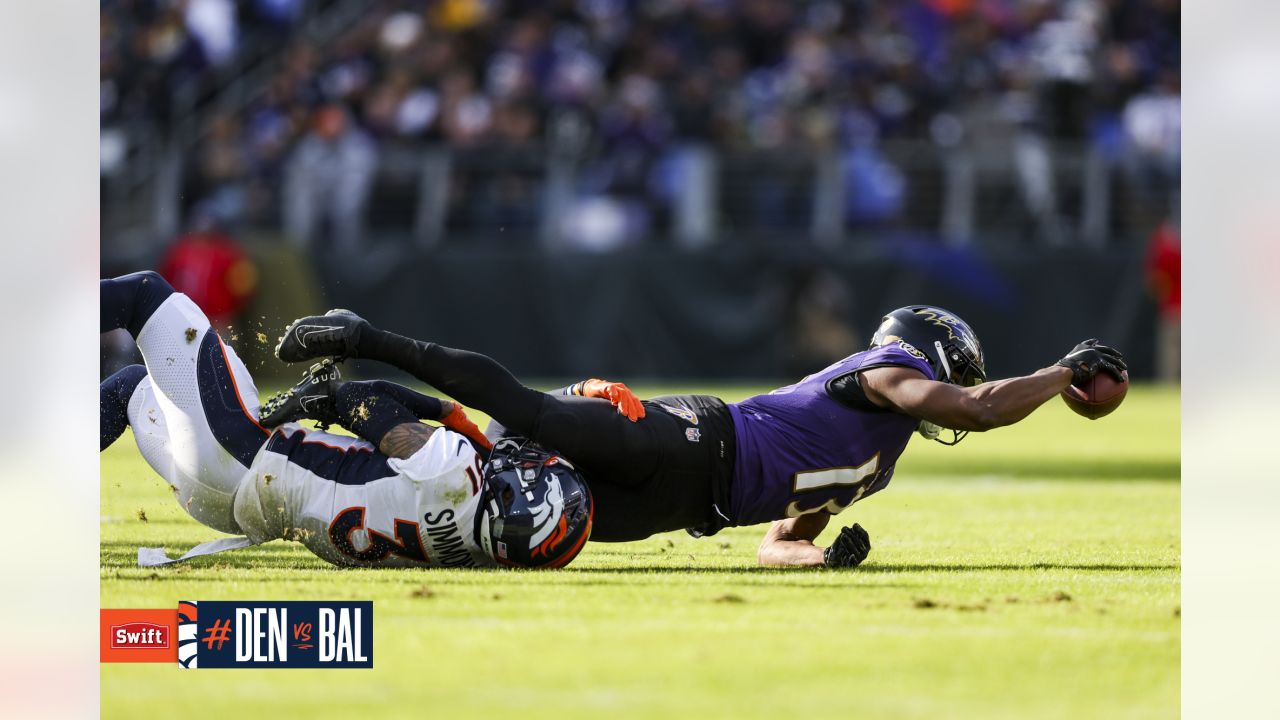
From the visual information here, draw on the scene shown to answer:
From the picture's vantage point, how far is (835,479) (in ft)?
16.9

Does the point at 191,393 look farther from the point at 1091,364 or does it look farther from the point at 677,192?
the point at 677,192

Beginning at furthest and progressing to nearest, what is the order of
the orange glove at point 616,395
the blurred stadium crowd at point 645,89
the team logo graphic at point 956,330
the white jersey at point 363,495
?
→ the blurred stadium crowd at point 645,89 < the team logo graphic at point 956,330 < the orange glove at point 616,395 < the white jersey at point 363,495

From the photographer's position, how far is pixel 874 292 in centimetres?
1584

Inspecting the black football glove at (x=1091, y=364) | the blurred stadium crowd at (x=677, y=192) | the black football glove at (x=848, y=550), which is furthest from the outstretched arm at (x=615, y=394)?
the blurred stadium crowd at (x=677, y=192)

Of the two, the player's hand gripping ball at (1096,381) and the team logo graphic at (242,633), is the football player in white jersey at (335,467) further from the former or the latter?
the player's hand gripping ball at (1096,381)

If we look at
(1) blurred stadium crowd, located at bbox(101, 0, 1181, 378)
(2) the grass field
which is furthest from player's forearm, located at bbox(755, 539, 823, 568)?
(1) blurred stadium crowd, located at bbox(101, 0, 1181, 378)

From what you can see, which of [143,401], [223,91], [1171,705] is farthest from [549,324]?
[1171,705]

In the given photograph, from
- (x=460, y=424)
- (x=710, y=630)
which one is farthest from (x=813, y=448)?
(x=460, y=424)

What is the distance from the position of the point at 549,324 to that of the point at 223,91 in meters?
4.67

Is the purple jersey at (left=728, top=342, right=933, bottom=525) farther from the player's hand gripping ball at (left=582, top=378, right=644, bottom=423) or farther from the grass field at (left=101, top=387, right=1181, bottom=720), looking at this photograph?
the player's hand gripping ball at (left=582, top=378, right=644, bottom=423)

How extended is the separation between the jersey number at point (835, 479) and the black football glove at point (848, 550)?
0.14 m

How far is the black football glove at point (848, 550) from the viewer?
5.32m

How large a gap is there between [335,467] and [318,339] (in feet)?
Result: 1.30

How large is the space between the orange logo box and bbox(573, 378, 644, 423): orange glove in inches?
57.6
